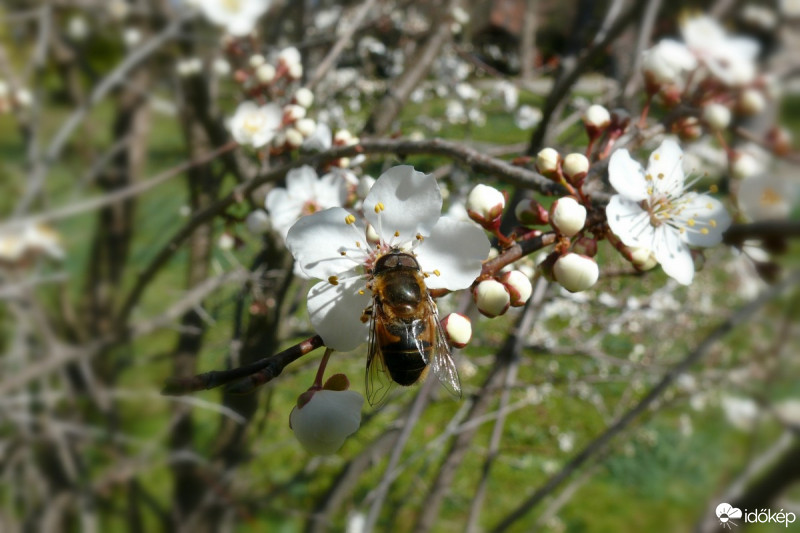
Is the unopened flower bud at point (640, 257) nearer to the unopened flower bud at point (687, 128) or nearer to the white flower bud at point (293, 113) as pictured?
the unopened flower bud at point (687, 128)

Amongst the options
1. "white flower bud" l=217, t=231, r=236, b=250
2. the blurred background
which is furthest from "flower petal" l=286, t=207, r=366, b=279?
"white flower bud" l=217, t=231, r=236, b=250

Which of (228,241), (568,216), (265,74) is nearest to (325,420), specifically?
(568,216)

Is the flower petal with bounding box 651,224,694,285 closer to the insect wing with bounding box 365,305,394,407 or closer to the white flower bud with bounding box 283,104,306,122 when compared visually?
the insect wing with bounding box 365,305,394,407

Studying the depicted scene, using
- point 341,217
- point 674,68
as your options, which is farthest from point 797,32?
point 341,217

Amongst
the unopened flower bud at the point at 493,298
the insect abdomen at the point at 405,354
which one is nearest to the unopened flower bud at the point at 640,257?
the unopened flower bud at the point at 493,298

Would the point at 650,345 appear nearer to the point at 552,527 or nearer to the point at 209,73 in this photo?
the point at 552,527

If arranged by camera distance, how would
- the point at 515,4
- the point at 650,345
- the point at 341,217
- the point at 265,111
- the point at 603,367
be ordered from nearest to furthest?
the point at 341,217
the point at 265,111
the point at 650,345
the point at 603,367
the point at 515,4
